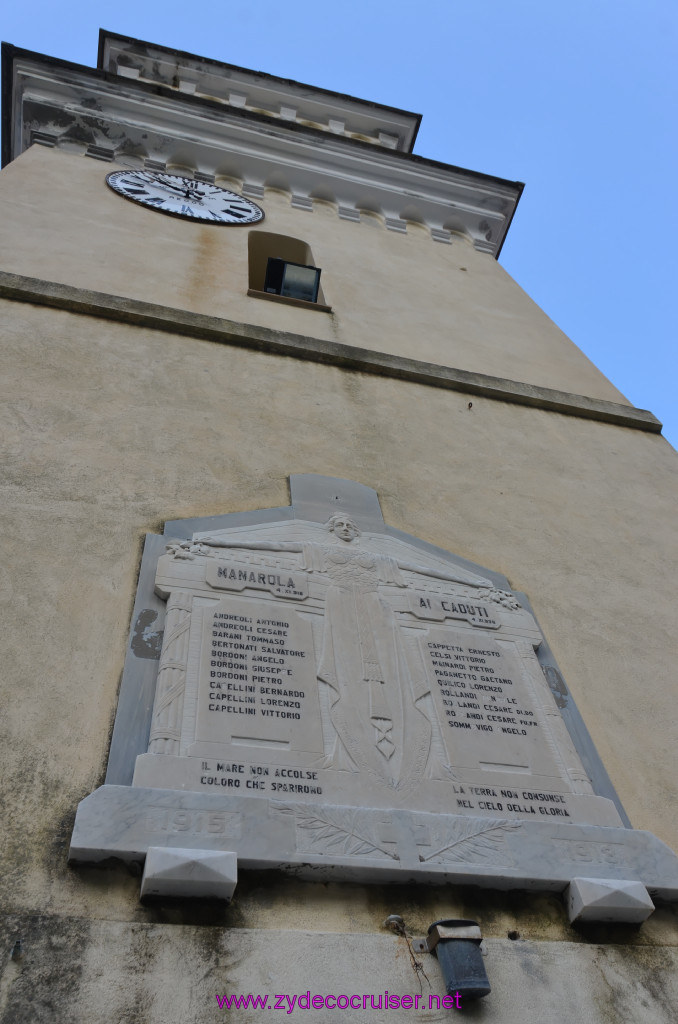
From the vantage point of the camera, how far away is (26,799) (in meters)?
2.66

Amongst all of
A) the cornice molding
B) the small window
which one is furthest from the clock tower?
the cornice molding

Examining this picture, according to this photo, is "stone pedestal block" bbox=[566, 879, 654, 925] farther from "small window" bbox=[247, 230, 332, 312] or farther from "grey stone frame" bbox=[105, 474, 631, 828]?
"small window" bbox=[247, 230, 332, 312]

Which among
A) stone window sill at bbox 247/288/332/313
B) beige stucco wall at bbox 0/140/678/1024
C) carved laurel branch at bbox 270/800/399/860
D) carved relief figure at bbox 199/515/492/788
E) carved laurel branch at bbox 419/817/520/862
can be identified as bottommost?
stone window sill at bbox 247/288/332/313

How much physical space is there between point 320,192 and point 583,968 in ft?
29.4

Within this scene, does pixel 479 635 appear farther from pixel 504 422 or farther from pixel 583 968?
pixel 504 422

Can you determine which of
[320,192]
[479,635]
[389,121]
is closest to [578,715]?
[479,635]

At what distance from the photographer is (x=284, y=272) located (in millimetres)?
7504

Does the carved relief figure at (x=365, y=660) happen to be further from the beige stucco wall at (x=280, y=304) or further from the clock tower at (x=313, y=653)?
the beige stucco wall at (x=280, y=304)

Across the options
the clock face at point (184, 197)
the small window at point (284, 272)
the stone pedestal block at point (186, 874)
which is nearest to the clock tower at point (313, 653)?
the stone pedestal block at point (186, 874)

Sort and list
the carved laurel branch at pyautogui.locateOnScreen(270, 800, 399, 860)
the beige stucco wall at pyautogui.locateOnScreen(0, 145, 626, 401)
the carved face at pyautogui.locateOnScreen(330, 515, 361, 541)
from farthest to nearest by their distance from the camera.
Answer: the beige stucco wall at pyautogui.locateOnScreen(0, 145, 626, 401)
the carved face at pyautogui.locateOnScreen(330, 515, 361, 541)
the carved laurel branch at pyautogui.locateOnScreen(270, 800, 399, 860)

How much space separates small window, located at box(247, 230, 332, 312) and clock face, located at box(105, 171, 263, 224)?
1.00 feet

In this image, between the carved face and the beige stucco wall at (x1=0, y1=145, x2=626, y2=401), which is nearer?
the carved face

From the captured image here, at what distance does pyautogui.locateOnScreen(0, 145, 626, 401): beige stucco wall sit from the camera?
6.35 metres

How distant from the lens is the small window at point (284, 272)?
6.92m
